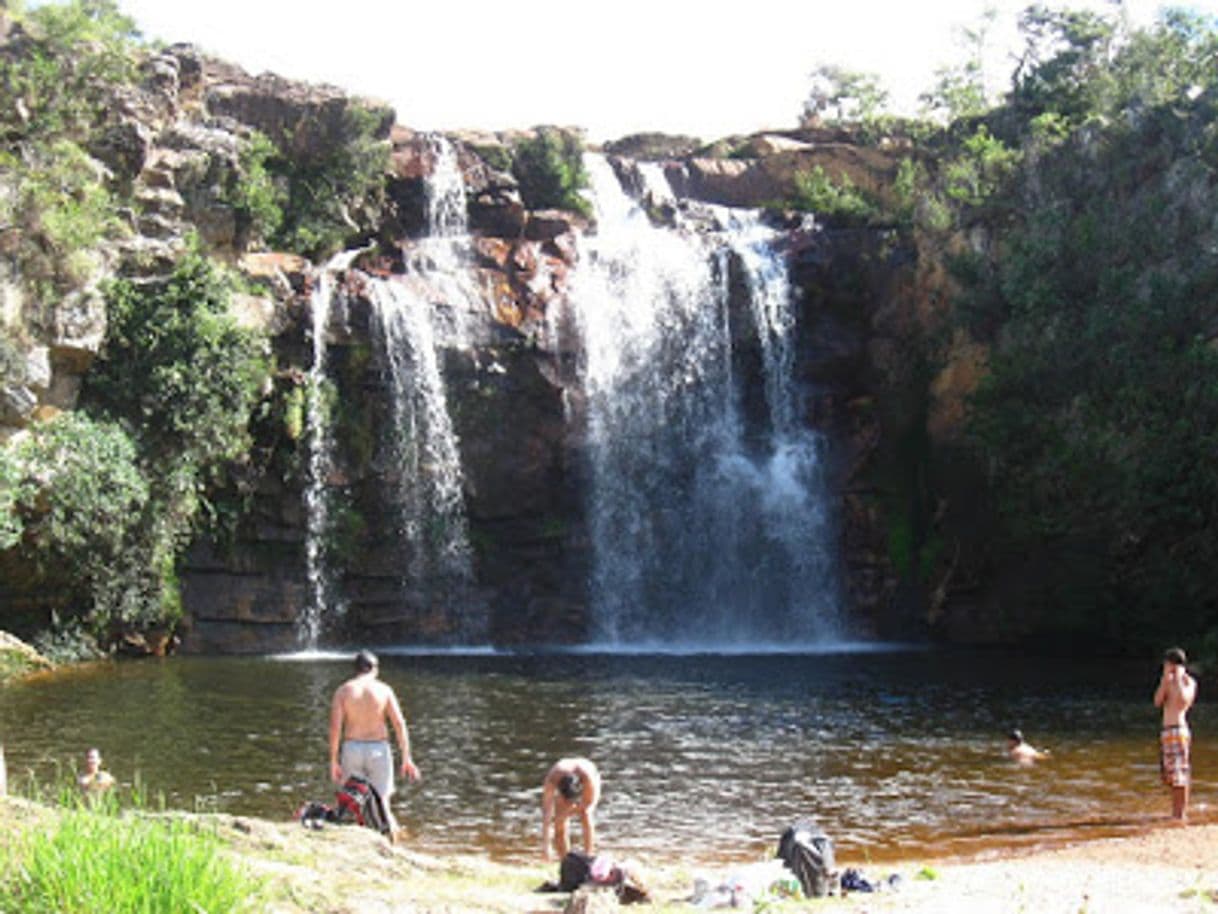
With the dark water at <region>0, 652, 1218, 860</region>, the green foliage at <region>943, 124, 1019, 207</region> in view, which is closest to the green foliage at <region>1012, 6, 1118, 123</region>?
the green foliage at <region>943, 124, 1019, 207</region>

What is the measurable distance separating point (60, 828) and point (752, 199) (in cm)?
3345

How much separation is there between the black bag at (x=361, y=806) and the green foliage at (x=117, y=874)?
3611 millimetres

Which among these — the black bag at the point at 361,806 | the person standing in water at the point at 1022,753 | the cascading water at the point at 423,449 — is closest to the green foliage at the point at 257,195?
the cascading water at the point at 423,449

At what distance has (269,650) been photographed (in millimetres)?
26078

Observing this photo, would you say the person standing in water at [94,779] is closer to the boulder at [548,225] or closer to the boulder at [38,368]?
the boulder at [38,368]

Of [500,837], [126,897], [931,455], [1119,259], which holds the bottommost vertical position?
[500,837]

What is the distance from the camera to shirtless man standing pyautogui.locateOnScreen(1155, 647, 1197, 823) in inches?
460

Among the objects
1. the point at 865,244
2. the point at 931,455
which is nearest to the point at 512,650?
the point at 931,455

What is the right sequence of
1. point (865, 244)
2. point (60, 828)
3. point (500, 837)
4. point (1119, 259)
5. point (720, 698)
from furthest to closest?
point (865, 244) < point (1119, 259) < point (720, 698) < point (500, 837) < point (60, 828)

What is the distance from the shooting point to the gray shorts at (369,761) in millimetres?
9227

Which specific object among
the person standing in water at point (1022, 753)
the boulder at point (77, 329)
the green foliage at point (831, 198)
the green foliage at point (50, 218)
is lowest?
the person standing in water at point (1022, 753)

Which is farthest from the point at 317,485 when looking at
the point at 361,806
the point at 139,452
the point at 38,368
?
the point at 361,806

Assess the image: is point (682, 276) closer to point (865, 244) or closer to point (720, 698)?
point (865, 244)

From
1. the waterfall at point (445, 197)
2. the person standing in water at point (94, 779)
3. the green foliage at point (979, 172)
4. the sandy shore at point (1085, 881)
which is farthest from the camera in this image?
the waterfall at point (445, 197)
